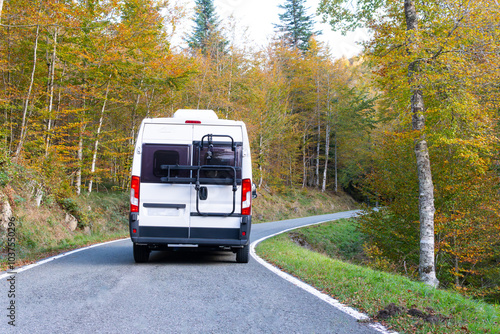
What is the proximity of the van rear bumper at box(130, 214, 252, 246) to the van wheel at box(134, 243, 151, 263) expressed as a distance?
0.47 meters

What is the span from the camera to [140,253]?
23.9 ft

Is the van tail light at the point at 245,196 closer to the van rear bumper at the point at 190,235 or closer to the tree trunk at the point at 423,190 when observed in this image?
the van rear bumper at the point at 190,235

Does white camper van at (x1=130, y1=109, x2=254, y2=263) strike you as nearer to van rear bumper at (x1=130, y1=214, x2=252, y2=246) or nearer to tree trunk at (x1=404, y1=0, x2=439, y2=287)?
van rear bumper at (x1=130, y1=214, x2=252, y2=246)

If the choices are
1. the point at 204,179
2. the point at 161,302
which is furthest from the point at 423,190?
the point at 161,302

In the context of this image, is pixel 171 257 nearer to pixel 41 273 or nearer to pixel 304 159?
pixel 41 273

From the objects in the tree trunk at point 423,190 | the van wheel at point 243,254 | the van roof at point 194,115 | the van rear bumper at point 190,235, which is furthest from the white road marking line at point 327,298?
the tree trunk at point 423,190

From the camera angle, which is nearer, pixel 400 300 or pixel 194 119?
pixel 400 300

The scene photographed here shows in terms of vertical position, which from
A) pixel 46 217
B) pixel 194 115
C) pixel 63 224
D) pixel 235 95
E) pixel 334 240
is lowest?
pixel 334 240

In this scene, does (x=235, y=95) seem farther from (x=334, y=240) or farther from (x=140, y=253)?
(x=140, y=253)

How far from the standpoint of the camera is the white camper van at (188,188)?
22.3 feet

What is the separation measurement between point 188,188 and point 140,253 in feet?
5.56

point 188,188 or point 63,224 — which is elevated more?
point 188,188

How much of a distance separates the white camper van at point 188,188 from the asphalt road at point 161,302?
2.07ft

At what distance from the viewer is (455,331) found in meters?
3.48
